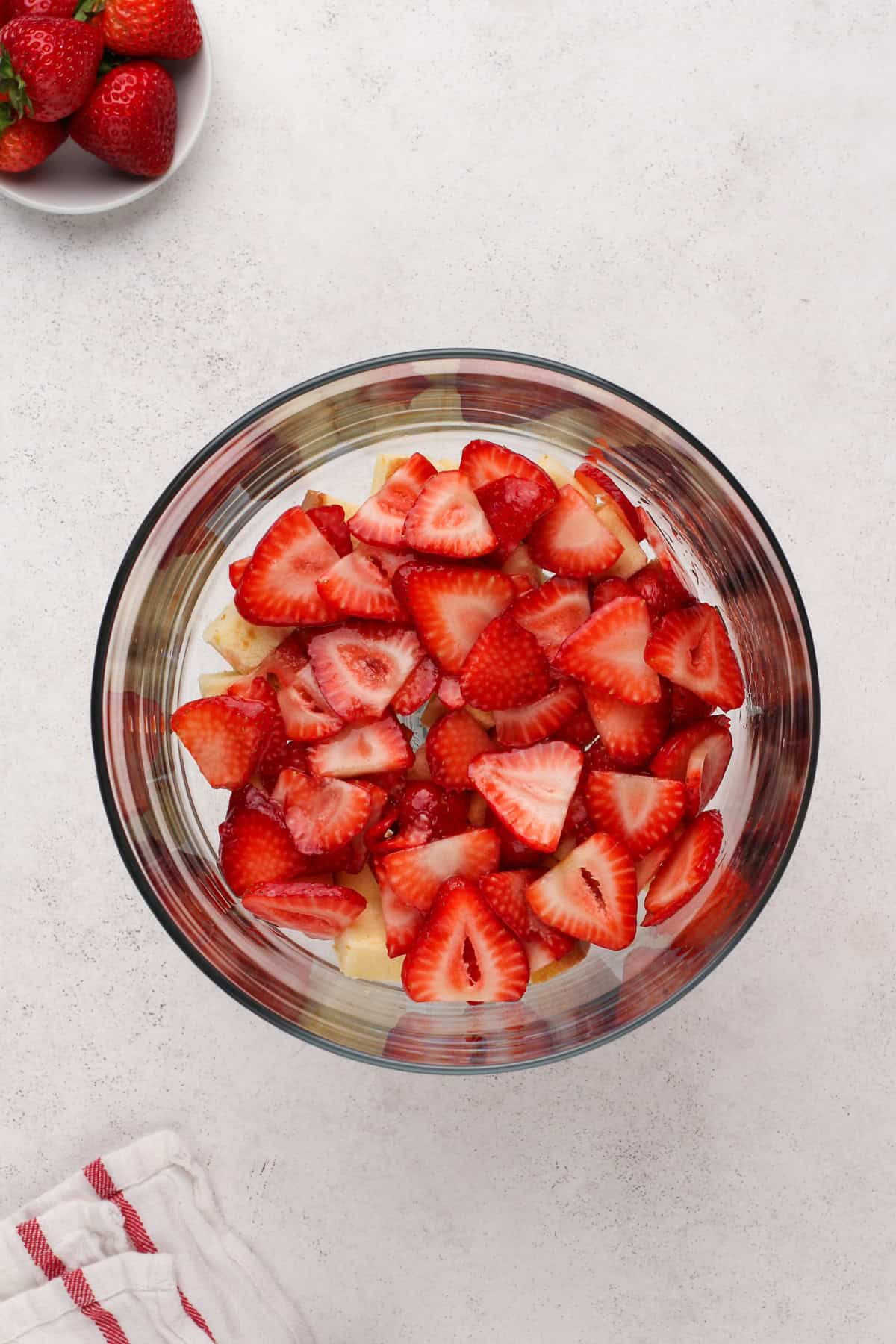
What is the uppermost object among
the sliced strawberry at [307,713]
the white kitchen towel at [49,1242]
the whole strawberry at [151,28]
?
the whole strawberry at [151,28]

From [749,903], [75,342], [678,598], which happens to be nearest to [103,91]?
[75,342]

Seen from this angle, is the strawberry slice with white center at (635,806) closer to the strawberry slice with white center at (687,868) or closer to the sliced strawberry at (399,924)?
the strawberry slice with white center at (687,868)

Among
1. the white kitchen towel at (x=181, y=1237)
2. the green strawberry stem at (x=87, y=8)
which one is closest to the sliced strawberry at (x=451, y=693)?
the white kitchen towel at (x=181, y=1237)

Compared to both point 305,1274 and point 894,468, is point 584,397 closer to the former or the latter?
point 894,468

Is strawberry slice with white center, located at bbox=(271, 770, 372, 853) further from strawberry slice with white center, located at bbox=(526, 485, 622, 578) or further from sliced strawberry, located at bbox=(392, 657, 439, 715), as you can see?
strawberry slice with white center, located at bbox=(526, 485, 622, 578)

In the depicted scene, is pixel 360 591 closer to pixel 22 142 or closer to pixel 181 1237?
pixel 22 142

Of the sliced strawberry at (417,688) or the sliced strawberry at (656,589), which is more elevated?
the sliced strawberry at (656,589)
